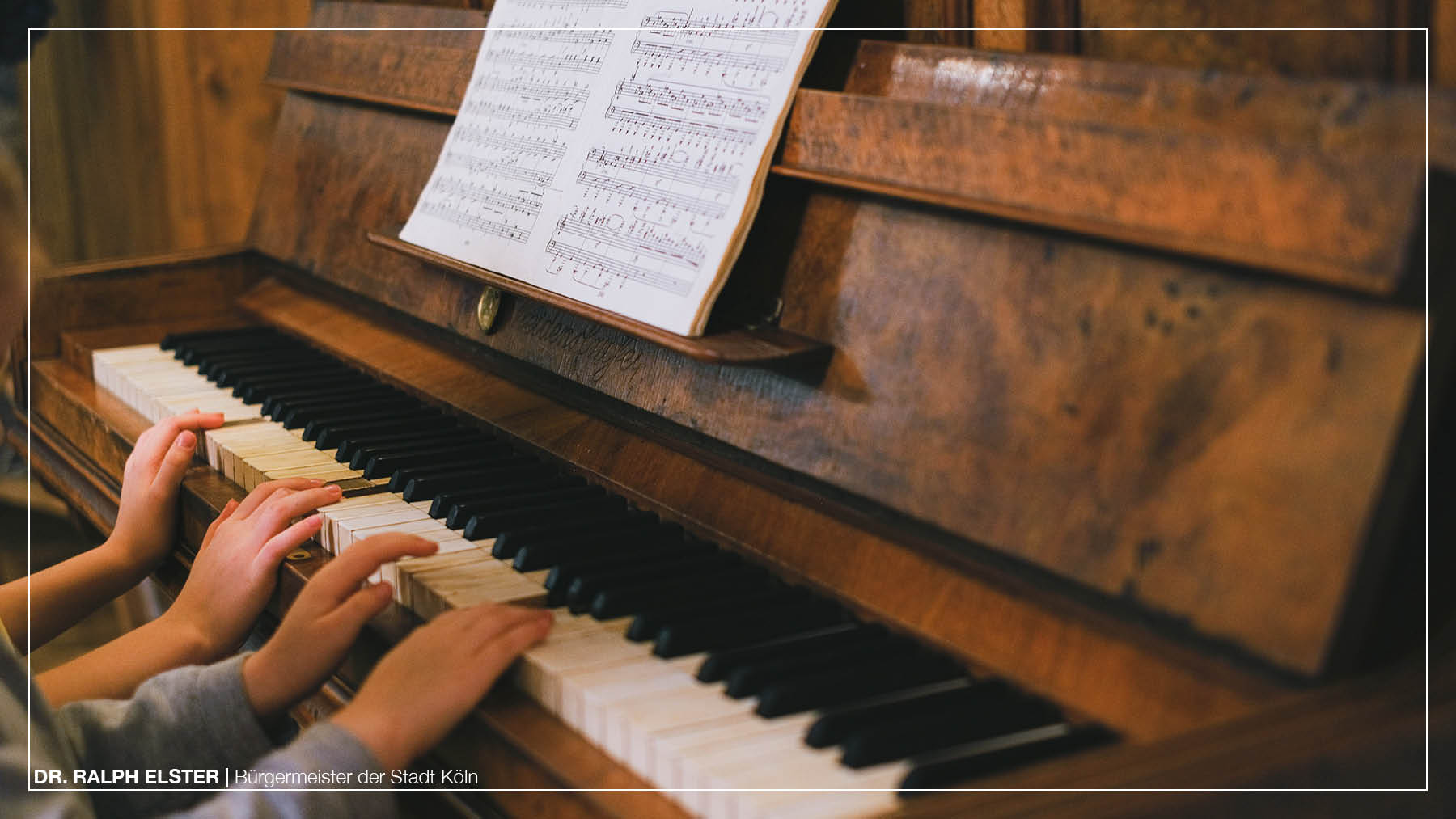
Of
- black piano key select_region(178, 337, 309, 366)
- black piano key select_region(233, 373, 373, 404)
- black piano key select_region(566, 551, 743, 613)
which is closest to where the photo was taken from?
black piano key select_region(566, 551, 743, 613)

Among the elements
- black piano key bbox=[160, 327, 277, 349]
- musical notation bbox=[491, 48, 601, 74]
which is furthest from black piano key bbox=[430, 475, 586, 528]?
black piano key bbox=[160, 327, 277, 349]

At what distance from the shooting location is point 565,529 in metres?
1.39

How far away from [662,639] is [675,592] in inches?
4.5

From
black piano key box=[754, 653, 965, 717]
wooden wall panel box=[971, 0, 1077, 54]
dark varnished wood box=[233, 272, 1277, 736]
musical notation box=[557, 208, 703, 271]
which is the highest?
wooden wall panel box=[971, 0, 1077, 54]

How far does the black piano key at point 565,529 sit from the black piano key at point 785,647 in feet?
1.02

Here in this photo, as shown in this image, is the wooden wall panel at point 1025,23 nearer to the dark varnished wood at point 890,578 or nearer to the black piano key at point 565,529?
Result: the dark varnished wood at point 890,578

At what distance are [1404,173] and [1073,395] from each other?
32 centimetres

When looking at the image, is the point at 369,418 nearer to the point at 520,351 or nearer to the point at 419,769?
the point at 520,351

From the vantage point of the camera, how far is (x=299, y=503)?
58.2 inches

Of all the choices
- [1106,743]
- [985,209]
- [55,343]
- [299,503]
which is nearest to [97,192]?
[55,343]

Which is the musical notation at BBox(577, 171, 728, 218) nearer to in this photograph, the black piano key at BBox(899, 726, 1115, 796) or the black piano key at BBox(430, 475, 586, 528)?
the black piano key at BBox(430, 475, 586, 528)

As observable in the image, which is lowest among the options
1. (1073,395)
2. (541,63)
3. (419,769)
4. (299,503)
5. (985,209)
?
(419,769)

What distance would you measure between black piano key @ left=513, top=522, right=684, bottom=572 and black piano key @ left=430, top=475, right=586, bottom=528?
15 cm

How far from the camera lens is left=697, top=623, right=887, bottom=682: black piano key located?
1079 millimetres
